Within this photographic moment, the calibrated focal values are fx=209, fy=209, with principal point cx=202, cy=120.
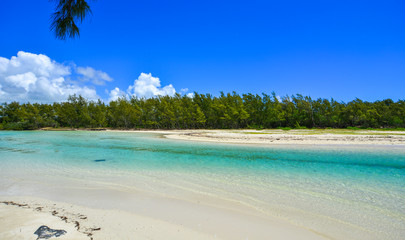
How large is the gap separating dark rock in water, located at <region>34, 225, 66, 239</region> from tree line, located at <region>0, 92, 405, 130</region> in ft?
167

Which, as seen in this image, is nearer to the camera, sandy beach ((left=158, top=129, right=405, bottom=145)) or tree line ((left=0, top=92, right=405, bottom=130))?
sandy beach ((left=158, top=129, right=405, bottom=145))

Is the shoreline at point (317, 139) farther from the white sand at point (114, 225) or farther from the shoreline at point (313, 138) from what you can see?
the white sand at point (114, 225)

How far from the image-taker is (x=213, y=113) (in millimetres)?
58438

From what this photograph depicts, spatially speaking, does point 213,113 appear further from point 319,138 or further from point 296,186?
point 296,186

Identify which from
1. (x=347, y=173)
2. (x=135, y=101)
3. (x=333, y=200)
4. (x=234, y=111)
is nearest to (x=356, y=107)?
(x=234, y=111)

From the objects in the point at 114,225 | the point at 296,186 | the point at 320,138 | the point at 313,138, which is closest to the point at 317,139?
the point at 313,138

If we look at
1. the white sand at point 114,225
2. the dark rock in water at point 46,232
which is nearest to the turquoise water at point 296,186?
the white sand at point 114,225

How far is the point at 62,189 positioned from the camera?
7.13 meters

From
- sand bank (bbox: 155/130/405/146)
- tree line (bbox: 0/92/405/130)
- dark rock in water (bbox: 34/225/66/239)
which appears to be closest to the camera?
dark rock in water (bbox: 34/225/66/239)

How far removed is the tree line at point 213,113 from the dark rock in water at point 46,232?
167 ft

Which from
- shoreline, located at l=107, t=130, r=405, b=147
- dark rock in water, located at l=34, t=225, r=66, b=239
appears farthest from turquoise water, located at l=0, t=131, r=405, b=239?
shoreline, located at l=107, t=130, r=405, b=147

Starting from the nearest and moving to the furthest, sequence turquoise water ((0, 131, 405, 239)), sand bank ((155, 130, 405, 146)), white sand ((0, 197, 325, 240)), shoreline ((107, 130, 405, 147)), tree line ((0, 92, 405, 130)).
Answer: white sand ((0, 197, 325, 240)) → turquoise water ((0, 131, 405, 239)) → shoreline ((107, 130, 405, 147)) → sand bank ((155, 130, 405, 146)) → tree line ((0, 92, 405, 130))

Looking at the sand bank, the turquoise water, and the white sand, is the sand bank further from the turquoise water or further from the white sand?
→ the white sand

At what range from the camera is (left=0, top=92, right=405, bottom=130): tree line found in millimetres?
49344
